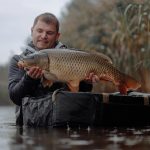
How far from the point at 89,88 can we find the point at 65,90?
374mm

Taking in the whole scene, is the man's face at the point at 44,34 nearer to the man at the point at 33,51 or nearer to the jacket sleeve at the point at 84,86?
the man at the point at 33,51

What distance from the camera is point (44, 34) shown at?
6863mm

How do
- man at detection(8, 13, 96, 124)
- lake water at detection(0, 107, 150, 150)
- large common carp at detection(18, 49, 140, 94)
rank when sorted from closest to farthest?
lake water at detection(0, 107, 150, 150) → large common carp at detection(18, 49, 140, 94) → man at detection(8, 13, 96, 124)

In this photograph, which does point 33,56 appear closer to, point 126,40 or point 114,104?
point 114,104

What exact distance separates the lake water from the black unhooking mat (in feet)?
0.44

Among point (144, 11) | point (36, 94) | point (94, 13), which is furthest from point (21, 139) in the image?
point (94, 13)

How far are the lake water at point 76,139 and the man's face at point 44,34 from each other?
95 centimetres

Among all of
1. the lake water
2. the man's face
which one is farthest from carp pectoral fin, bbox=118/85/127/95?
the man's face

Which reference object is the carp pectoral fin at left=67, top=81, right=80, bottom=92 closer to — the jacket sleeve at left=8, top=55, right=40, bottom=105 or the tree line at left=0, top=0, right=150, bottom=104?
the jacket sleeve at left=8, top=55, right=40, bottom=105

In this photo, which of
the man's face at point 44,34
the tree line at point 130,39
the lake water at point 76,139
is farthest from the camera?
the tree line at point 130,39

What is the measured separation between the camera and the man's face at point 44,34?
6.89m

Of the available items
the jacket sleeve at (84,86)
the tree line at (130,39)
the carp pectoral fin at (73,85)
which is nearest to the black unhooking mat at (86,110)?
the carp pectoral fin at (73,85)

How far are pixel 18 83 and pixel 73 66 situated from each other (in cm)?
72

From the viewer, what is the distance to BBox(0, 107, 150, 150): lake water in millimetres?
4641
